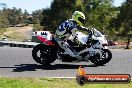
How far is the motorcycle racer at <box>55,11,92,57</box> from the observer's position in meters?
12.1

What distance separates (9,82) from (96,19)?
62093mm

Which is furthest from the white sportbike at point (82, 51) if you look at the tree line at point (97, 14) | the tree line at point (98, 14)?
the tree line at point (98, 14)

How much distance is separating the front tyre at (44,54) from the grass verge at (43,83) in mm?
2947

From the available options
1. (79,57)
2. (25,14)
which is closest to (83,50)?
(79,57)

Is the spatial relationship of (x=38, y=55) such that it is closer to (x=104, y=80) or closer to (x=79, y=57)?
(x=79, y=57)

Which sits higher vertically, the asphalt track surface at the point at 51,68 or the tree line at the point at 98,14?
the tree line at the point at 98,14

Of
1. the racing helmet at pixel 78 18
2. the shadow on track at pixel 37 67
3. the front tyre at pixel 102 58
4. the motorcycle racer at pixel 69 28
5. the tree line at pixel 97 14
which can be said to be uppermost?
the tree line at pixel 97 14

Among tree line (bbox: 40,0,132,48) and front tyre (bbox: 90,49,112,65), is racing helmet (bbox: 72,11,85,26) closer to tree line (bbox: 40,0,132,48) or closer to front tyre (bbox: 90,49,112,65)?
front tyre (bbox: 90,49,112,65)

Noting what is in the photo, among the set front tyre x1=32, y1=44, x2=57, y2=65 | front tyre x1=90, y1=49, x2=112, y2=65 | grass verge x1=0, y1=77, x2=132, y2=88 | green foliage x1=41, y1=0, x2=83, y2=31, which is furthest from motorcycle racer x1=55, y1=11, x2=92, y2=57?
green foliage x1=41, y1=0, x2=83, y2=31

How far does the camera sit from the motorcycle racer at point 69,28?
12.1 m

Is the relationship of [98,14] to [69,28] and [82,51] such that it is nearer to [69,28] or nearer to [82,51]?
[82,51]

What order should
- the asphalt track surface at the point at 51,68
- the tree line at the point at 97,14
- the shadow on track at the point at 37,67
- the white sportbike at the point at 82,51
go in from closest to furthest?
the asphalt track surface at the point at 51,68 → the shadow on track at the point at 37,67 → the white sportbike at the point at 82,51 → the tree line at the point at 97,14

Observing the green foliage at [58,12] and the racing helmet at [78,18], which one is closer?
the racing helmet at [78,18]

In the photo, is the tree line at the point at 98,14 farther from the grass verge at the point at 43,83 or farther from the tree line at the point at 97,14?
the grass verge at the point at 43,83
